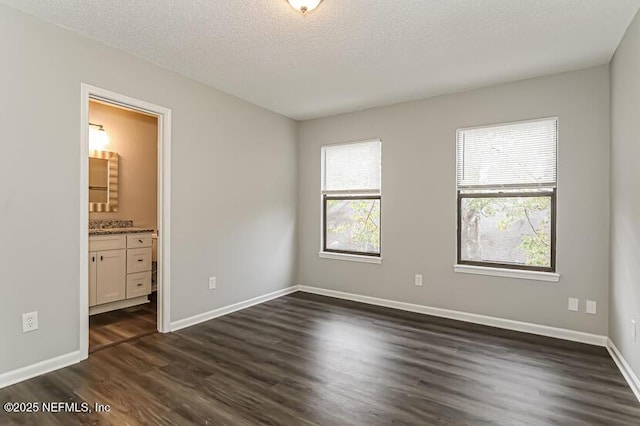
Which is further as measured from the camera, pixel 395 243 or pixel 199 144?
pixel 395 243

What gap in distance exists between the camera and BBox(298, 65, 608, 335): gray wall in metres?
3.13

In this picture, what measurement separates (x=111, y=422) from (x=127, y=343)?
4.09ft

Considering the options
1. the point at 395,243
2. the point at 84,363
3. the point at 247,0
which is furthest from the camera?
the point at 395,243

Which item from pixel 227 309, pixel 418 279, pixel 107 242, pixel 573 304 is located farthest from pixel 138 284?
pixel 573 304

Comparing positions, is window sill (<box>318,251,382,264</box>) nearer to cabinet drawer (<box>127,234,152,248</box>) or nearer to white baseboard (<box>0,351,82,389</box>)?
cabinet drawer (<box>127,234,152,248</box>)

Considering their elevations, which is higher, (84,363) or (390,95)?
(390,95)

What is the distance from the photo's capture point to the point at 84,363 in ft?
8.61

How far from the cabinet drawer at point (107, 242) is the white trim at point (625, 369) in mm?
4889

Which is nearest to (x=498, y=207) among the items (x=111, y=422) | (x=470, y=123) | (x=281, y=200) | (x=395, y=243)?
(x=470, y=123)

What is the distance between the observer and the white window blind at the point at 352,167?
4.50 meters

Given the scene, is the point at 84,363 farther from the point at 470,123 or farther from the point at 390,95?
the point at 470,123

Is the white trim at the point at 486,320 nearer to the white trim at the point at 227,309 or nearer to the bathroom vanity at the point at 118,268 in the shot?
the white trim at the point at 227,309

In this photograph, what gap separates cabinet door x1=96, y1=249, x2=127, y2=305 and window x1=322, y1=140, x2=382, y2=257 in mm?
2596

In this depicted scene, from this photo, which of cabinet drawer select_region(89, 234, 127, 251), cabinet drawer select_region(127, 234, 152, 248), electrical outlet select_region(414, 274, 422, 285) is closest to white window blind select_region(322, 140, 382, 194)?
electrical outlet select_region(414, 274, 422, 285)
